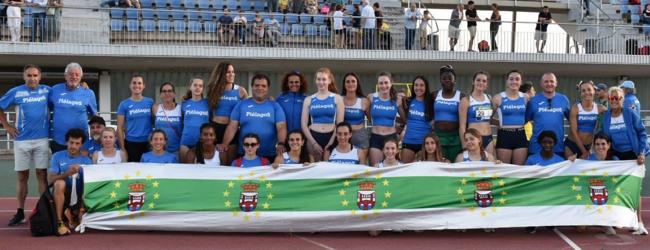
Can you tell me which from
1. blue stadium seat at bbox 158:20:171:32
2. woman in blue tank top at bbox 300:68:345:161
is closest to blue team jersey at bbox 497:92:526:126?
woman in blue tank top at bbox 300:68:345:161

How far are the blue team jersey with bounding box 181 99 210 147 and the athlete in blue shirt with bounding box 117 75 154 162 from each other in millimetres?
470

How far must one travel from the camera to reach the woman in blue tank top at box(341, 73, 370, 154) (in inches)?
312

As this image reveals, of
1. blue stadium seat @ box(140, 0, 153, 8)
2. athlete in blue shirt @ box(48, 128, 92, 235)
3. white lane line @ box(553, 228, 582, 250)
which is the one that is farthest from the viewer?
blue stadium seat @ box(140, 0, 153, 8)

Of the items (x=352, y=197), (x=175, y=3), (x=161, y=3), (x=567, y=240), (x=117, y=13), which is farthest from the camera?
(x=175, y=3)

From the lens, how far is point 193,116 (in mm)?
7871

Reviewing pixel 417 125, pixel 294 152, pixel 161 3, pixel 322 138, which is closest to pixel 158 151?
pixel 294 152

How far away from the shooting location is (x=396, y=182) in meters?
7.28

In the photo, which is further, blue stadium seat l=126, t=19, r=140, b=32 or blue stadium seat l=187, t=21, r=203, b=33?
blue stadium seat l=187, t=21, r=203, b=33

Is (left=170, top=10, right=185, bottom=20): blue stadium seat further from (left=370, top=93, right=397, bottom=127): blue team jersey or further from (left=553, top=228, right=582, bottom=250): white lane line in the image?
(left=553, top=228, right=582, bottom=250): white lane line

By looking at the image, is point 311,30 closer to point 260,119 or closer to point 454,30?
point 454,30

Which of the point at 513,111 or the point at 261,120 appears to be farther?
the point at 513,111

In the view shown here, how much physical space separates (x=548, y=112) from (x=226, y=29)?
1242 centimetres

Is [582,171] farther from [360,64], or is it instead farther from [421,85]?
[360,64]

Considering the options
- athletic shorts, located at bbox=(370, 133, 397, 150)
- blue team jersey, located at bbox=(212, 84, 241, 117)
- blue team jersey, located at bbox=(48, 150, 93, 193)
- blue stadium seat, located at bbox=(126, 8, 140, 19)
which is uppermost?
blue stadium seat, located at bbox=(126, 8, 140, 19)
